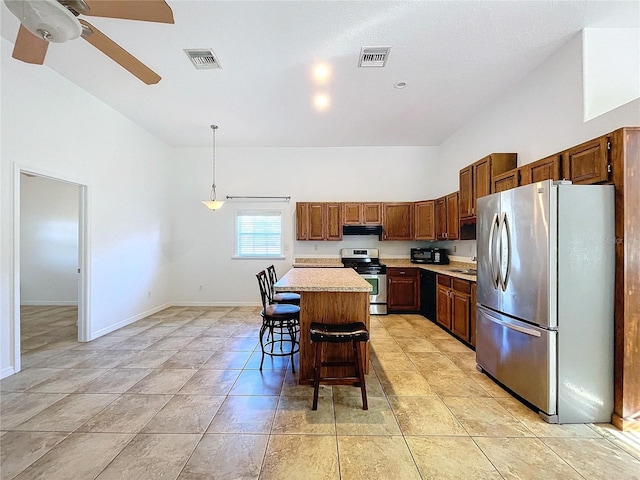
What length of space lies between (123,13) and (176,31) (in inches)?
35.6

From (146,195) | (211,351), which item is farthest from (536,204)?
(146,195)

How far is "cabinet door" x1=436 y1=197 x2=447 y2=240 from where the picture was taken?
195 inches

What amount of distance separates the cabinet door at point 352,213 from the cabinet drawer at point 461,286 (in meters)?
2.21

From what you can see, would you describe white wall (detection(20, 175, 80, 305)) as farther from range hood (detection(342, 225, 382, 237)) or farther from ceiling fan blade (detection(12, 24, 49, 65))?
range hood (detection(342, 225, 382, 237))

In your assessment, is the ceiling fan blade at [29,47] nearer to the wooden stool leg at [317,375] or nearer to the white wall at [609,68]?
the wooden stool leg at [317,375]

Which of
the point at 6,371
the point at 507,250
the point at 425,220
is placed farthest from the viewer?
the point at 425,220

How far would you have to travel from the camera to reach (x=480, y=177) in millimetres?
3707

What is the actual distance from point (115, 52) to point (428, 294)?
497cm

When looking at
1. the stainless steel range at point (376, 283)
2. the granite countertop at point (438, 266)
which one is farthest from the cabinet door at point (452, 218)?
the stainless steel range at point (376, 283)

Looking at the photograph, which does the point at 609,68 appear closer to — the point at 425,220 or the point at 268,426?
the point at 425,220

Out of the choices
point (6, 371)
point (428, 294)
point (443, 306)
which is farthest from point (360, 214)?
point (6, 371)

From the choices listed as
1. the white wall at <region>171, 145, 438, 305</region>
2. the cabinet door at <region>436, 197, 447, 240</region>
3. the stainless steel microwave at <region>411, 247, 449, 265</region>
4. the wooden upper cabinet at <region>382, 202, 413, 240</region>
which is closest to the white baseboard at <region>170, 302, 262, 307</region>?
the white wall at <region>171, 145, 438, 305</region>

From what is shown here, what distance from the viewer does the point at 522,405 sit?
7.76ft

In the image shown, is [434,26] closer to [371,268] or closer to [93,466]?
[371,268]
